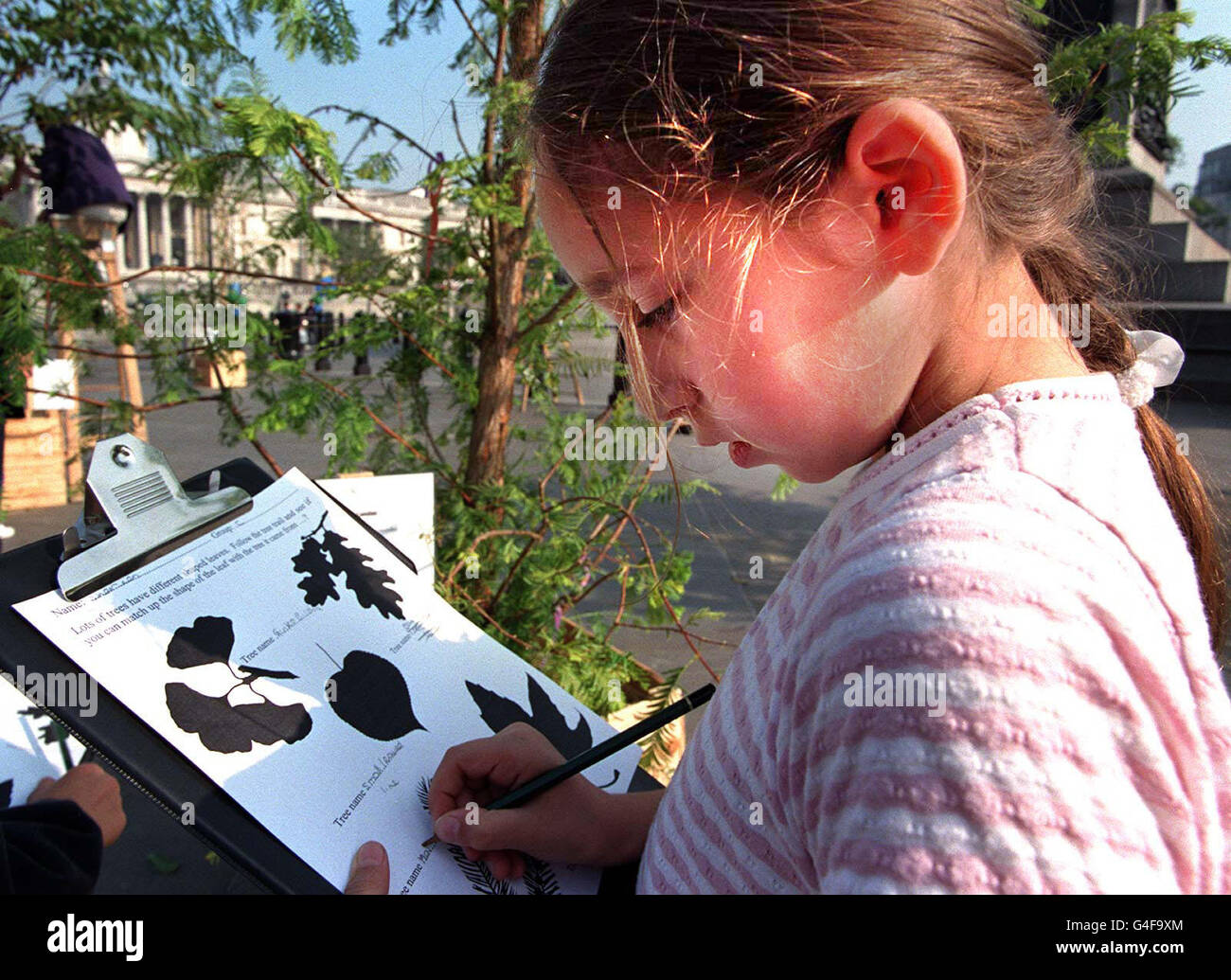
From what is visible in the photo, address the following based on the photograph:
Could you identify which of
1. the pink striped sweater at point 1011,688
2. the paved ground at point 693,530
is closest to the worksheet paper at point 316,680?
the pink striped sweater at point 1011,688

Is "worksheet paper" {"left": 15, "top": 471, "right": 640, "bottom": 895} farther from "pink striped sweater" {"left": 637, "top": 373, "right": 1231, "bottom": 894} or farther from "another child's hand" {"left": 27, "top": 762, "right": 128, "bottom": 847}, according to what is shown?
"another child's hand" {"left": 27, "top": 762, "right": 128, "bottom": 847}

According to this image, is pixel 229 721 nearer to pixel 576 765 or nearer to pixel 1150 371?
pixel 576 765

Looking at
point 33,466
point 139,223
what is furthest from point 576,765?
point 139,223

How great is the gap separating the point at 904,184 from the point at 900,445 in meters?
0.20

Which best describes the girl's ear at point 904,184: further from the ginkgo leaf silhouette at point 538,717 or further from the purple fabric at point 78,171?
the purple fabric at point 78,171

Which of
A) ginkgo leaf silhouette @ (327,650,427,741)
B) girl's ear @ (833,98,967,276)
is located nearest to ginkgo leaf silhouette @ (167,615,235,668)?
ginkgo leaf silhouette @ (327,650,427,741)

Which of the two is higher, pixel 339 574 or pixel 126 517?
pixel 126 517

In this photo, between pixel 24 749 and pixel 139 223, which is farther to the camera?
pixel 139 223

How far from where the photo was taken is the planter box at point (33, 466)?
5.26m

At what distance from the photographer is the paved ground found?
2393 millimetres

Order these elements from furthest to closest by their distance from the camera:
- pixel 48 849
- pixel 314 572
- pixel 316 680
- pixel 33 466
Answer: pixel 33 466, pixel 48 849, pixel 314 572, pixel 316 680

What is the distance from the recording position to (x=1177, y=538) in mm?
631

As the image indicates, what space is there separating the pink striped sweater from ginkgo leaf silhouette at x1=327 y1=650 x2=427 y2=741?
1.77 feet

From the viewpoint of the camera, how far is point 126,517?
982 mm
